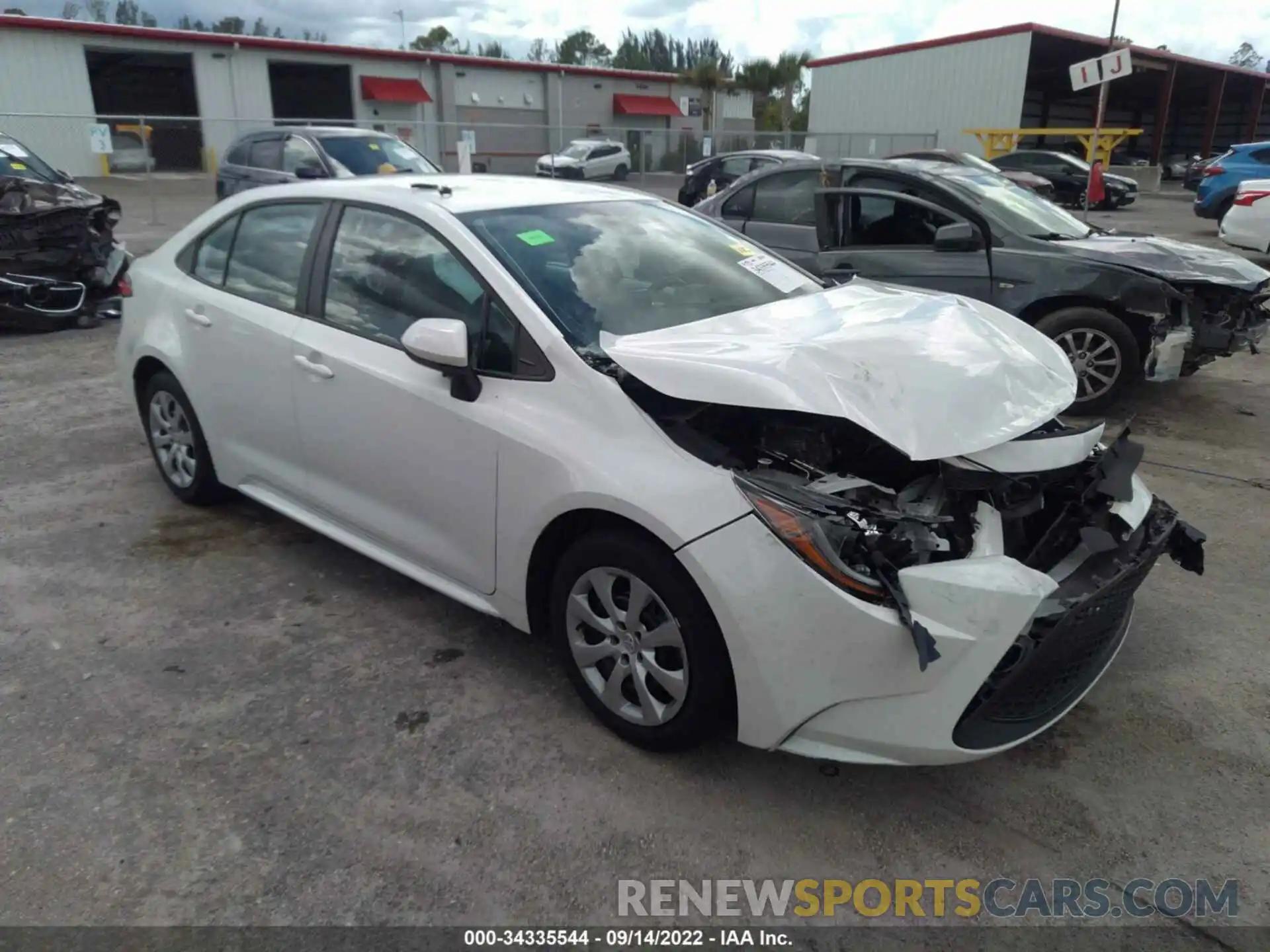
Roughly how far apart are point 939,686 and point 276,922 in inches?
69.2

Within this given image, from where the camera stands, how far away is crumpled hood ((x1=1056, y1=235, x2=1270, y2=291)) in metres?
6.01

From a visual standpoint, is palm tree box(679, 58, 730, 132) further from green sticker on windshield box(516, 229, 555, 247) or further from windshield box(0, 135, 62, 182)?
green sticker on windshield box(516, 229, 555, 247)

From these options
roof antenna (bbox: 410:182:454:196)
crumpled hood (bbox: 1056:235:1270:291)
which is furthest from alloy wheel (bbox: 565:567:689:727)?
crumpled hood (bbox: 1056:235:1270:291)

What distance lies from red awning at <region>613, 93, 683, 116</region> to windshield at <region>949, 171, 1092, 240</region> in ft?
125

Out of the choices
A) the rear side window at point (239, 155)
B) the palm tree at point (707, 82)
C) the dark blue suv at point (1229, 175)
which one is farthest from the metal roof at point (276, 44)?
the dark blue suv at point (1229, 175)

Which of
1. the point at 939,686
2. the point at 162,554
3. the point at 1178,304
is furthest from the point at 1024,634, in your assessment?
the point at 1178,304

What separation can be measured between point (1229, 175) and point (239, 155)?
1672 cm

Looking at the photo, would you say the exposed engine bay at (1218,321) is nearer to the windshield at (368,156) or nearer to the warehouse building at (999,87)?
the windshield at (368,156)

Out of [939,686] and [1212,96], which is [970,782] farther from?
[1212,96]

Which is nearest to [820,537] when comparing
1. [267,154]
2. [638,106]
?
[267,154]

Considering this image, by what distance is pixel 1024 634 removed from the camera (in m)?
2.40

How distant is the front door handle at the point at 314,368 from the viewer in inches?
140

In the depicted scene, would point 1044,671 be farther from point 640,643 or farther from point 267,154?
point 267,154

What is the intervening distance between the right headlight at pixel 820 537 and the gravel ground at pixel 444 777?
2.51 ft
